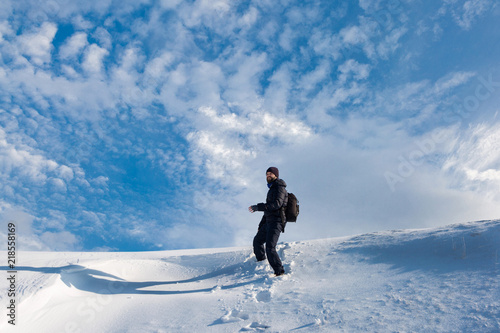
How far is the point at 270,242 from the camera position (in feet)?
19.8

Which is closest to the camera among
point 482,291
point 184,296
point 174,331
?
point 482,291

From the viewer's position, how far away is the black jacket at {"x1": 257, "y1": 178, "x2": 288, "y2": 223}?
237 inches

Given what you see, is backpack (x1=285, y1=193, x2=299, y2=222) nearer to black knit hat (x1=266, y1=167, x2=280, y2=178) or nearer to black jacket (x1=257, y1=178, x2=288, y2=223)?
black jacket (x1=257, y1=178, x2=288, y2=223)

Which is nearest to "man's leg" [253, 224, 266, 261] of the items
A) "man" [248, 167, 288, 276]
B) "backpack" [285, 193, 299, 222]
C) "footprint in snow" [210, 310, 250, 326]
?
"man" [248, 167, 288, 276]

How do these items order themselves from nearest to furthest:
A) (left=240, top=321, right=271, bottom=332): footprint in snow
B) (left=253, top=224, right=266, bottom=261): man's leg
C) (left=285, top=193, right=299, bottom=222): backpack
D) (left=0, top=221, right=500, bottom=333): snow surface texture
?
(left=0, top=221, right=500, bottom=333): snow surface texture, (left=240, top=321, right=271, bottom=332): footprint in snow, (left=285, top=193, right=299, bottom=222): backpack, (left=253, top=224, right=266, bottom=261): man's leg

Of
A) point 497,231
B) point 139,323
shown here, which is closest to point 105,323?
point 139,323

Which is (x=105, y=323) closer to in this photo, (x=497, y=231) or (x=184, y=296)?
(x=184, y=296)

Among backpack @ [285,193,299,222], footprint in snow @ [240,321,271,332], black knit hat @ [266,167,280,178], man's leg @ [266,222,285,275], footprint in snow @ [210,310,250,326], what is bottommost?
footprint in snow @ [240,321,271,332]

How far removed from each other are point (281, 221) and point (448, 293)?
3064 mm

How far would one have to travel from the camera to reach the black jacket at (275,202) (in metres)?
6.02

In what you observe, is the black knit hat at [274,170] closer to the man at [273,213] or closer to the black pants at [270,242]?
the man at [273,213]

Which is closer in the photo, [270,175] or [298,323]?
[298,323]

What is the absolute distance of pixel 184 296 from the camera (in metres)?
5.56

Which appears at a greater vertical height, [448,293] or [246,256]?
[246,256]
